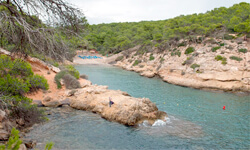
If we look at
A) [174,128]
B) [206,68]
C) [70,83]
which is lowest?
[174,128]

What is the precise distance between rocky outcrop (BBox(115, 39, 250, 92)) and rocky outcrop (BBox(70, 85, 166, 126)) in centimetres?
1474

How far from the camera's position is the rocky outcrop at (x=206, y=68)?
24.4 meters

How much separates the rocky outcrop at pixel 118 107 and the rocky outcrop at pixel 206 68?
1474 cm

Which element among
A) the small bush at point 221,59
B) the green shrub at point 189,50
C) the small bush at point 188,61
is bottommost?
the small bush at point 188,61

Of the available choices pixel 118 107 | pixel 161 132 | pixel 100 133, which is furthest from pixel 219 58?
pixel 100 133

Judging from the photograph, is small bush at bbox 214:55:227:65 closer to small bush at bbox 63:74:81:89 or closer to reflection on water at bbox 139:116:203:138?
reflection on water at bbox 139:116:203:138

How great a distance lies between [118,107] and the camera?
43.3 ft

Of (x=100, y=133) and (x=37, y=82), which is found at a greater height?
(x=37, y=82)

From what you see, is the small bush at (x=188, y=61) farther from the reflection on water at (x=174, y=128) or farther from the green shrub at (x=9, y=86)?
the green shrub at (x=9, y=86)

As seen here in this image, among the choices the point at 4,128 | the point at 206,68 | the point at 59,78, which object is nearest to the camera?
the point at 4,128

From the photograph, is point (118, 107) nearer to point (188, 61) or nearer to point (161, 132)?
point (161, 132)

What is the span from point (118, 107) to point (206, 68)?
63.8 ft

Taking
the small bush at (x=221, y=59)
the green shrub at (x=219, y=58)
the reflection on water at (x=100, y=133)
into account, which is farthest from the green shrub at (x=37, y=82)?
the green shrub at (x=219, y=58)

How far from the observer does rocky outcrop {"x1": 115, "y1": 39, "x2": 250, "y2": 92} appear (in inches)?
962
